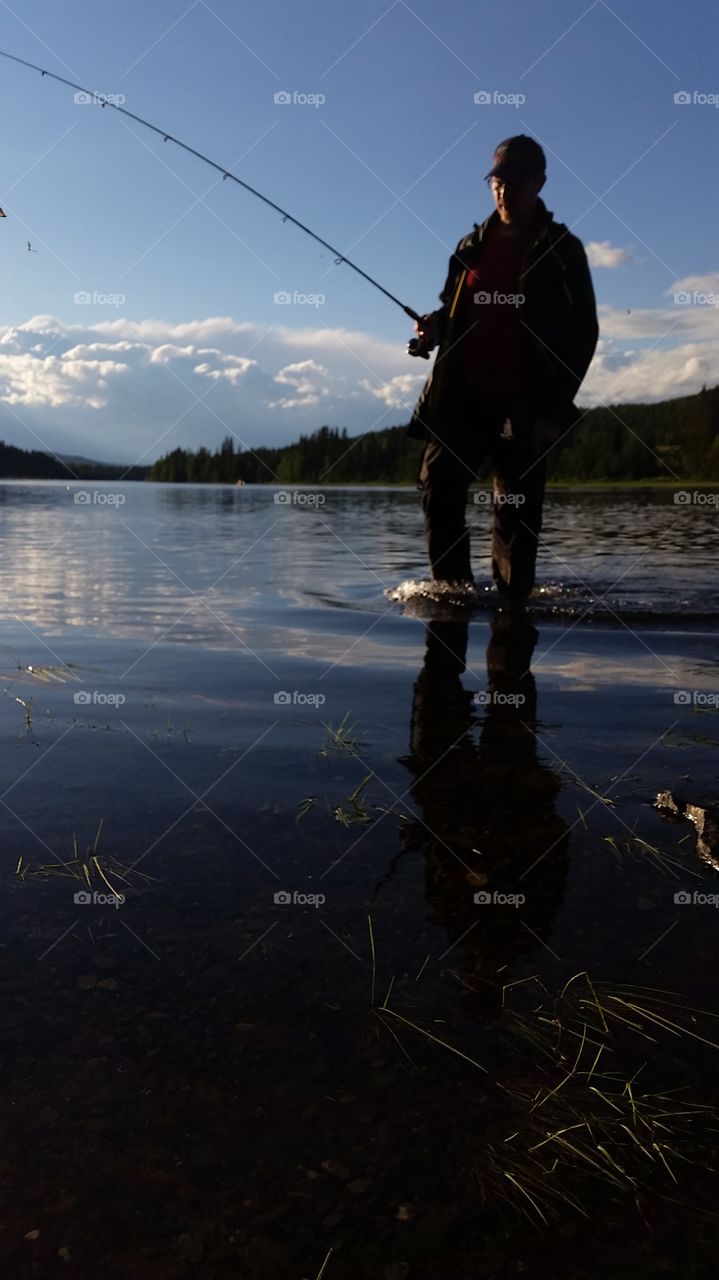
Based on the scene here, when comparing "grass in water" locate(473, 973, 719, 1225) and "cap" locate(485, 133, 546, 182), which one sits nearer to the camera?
"grass in water" locate(473, 973, 719, 1225)

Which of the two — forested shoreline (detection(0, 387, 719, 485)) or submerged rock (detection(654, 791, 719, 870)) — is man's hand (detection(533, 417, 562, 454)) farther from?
forested shoreline (detection(0, 387, 719, 485))

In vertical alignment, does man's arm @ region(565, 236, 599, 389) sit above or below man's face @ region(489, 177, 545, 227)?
below

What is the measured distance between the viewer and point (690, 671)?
6773 millimetres

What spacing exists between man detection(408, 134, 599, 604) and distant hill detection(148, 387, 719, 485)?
101675mm

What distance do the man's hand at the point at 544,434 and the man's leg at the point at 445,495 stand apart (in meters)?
0.64

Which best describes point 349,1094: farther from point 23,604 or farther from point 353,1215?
point 23,604

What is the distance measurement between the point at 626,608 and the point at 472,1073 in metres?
8.28

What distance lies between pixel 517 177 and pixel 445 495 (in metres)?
2.67

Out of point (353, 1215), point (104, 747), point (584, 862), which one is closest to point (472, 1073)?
point (353, 1215)

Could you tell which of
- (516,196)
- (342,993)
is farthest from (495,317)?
(342,993)

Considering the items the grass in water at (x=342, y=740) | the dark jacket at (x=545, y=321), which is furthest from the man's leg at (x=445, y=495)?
the grass in water at (x=342, y=740)

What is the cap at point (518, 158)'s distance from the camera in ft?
25.8

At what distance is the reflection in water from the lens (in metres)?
2.86

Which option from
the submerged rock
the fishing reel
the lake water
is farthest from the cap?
the submerged rock
